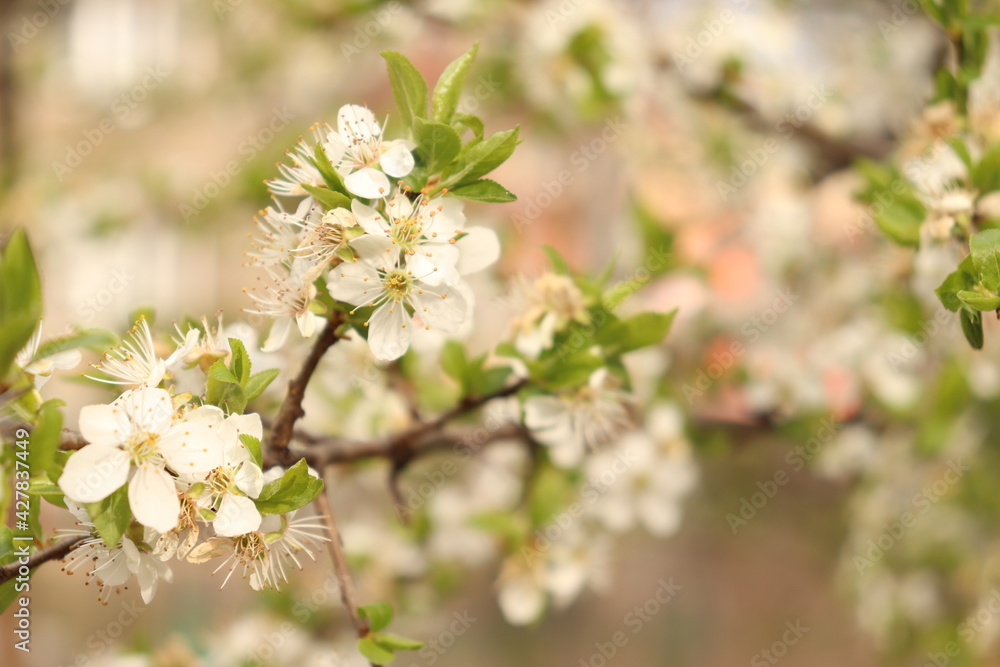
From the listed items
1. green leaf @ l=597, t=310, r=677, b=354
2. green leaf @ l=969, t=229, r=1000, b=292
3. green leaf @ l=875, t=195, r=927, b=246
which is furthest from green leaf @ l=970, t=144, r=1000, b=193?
green leaf @ l=597, t=310, r=677, b=354

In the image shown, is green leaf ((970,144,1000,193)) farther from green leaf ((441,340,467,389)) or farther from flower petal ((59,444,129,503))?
flower petal ((59,444,129,503))

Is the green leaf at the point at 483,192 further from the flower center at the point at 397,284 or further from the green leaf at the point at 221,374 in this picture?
the green leaf at the point at 221,374

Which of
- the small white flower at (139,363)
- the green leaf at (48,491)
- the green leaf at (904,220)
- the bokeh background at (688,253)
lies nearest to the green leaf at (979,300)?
the green leaf at (904,220)

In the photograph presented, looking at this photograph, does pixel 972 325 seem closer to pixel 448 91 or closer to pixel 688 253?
pixel 448 91

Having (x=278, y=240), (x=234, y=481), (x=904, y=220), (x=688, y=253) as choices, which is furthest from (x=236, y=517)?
(x=688, y=253)

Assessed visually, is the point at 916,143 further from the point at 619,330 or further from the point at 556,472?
the point at 556,472

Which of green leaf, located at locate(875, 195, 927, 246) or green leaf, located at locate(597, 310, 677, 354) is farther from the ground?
green leaf, located at locate(875, 195, 927, 246)
